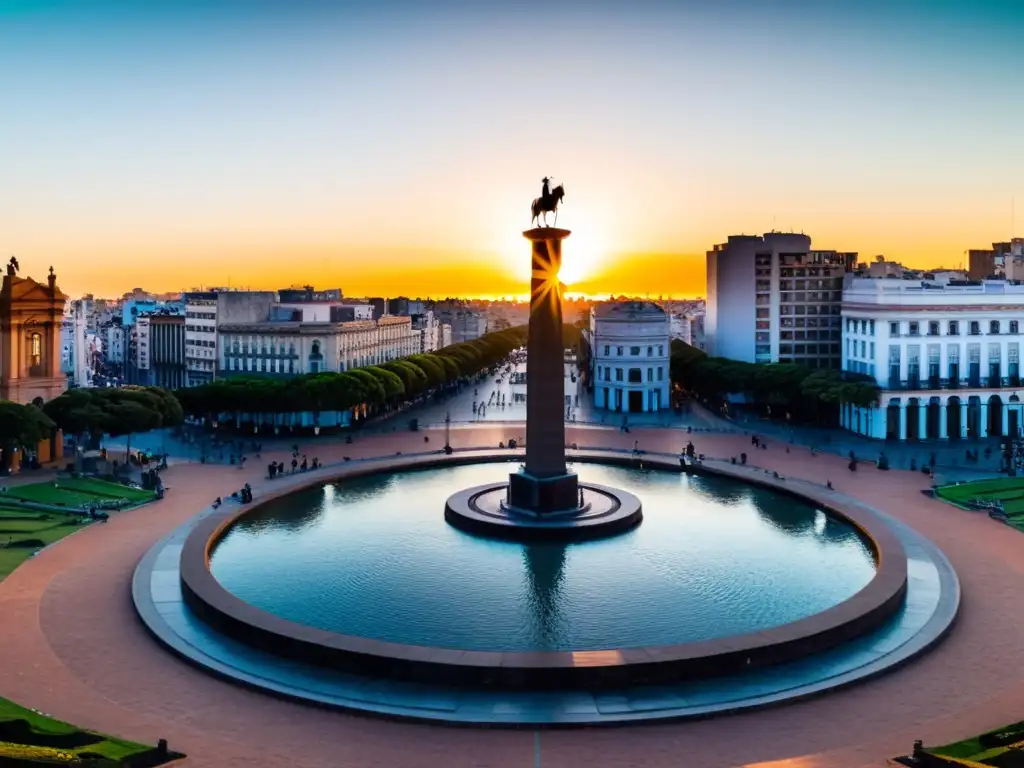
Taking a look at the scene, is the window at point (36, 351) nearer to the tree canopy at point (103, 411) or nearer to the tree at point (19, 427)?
the tree canopy at point (103, 411)

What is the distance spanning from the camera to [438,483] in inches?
1928

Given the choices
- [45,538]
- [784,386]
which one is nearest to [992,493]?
[784,386]

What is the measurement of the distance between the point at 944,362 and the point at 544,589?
4964 centimetres

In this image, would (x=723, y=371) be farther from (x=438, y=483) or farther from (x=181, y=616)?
(x=181, y=616)

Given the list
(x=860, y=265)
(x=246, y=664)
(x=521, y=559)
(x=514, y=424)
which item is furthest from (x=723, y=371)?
(x=246, y=664)

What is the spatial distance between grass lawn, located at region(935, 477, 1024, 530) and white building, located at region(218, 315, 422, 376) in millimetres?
57678

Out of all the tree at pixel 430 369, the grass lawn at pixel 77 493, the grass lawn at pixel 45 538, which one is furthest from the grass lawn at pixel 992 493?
the tree at pixel 430 369

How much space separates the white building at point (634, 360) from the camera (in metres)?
89.8

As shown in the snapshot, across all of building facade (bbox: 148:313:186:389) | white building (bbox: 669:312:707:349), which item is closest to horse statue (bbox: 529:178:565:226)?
building facade (bbox: 148:313:186:389)

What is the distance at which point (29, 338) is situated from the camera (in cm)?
6019

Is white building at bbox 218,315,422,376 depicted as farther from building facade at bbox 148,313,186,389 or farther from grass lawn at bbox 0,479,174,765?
grass lawn at bbox 0,479,174,765

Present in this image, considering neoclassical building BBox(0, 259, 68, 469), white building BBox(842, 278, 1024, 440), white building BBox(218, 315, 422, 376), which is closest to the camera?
neoclassical building BBox(0, 259, 68, 469)

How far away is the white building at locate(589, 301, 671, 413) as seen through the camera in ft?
294

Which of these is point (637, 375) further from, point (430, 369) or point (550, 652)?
point (550, 652)
